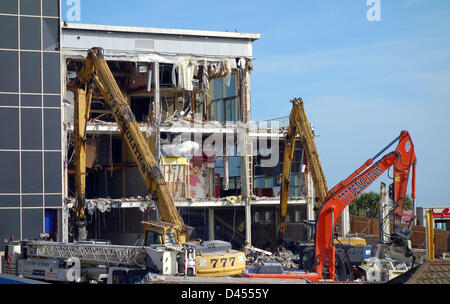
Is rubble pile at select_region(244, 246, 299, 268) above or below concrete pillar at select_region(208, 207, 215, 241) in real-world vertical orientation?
below

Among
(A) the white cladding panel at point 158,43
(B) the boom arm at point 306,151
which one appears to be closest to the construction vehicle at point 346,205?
(B) the boom arm at point 306,151

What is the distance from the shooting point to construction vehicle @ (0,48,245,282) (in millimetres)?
23691

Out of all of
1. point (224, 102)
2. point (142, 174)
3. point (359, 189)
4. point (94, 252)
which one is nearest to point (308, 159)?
point (359, 189)

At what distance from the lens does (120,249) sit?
24703mm

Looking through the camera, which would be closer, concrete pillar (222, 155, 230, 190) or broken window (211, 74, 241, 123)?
concrete pillar (222, 155, 230, 190)

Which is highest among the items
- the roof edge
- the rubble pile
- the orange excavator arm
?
the roof edge

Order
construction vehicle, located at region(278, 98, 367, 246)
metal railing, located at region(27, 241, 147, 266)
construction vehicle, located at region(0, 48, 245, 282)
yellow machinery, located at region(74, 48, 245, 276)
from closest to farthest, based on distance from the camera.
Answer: construction vehicle, located at region(0, 48, 245, 282), metal railing, located at region(27, 241, 147, 266), yellow machinery, located at region(74, 48, 245, 276), construction vehicle, located at region(278, 98, 367, 246)

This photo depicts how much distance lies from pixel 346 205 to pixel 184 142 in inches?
764

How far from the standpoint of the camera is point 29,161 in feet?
133

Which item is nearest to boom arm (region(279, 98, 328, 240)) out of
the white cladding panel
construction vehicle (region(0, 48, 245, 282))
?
construction vehicle (region(0, 48, 245, 282))

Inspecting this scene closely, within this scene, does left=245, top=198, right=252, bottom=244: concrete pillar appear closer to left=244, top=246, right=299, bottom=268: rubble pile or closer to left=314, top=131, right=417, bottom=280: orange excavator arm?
left=244, top=246, right=299, bottom=268: rubble pile

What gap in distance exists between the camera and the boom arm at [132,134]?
1185 inches

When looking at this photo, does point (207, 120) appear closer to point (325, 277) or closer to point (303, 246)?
point (303, 246)

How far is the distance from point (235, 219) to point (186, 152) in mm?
9109
